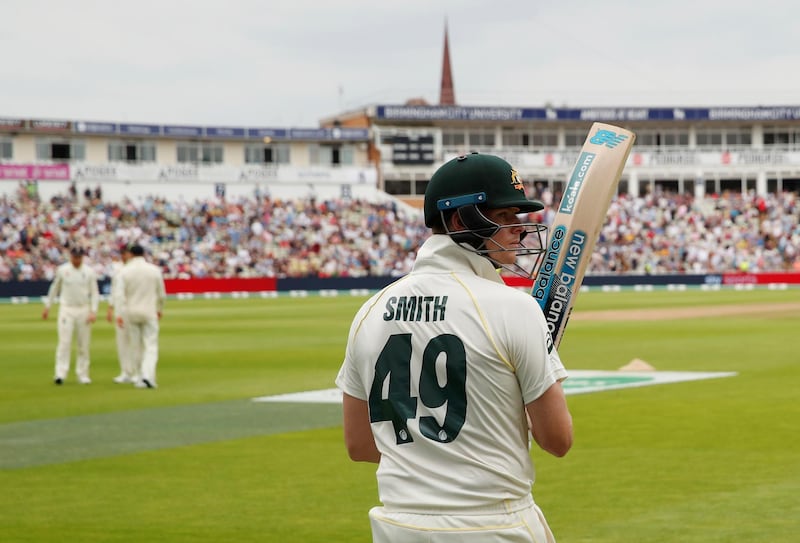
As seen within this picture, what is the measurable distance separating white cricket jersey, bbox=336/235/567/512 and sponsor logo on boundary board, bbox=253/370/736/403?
12.4m

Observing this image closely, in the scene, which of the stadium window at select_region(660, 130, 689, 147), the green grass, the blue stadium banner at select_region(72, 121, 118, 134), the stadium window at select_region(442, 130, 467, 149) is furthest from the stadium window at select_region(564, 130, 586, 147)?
the green grass

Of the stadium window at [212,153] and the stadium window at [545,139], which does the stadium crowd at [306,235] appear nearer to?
the stadium window at [212,153]

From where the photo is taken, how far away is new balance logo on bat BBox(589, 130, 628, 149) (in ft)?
14.3

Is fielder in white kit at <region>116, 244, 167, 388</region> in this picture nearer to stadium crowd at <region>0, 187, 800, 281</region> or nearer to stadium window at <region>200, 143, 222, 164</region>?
stadium crowd at <region>0, 187, 800, 281</region>

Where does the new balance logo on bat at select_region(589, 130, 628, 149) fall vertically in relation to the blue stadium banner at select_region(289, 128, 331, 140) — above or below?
below

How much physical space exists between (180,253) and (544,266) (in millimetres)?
54527

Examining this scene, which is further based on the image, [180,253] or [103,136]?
[103,136]

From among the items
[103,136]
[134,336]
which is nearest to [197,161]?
[103,136]

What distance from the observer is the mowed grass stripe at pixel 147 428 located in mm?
12164

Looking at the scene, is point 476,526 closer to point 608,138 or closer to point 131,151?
point 608,138

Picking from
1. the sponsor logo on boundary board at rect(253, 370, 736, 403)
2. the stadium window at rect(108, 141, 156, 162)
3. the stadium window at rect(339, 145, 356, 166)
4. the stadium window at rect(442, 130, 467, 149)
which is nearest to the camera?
the sponsor logo on boundary board at rect(253, 370, 736, 403)

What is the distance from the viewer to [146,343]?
18297 millimetres

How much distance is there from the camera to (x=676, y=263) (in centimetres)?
6197

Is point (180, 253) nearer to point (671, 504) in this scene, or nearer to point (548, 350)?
point (671, 504)
